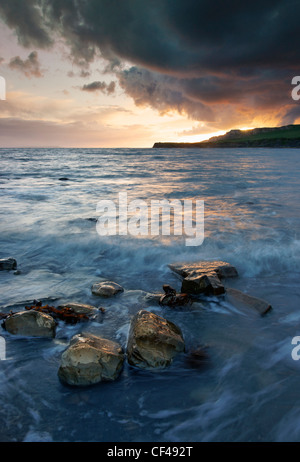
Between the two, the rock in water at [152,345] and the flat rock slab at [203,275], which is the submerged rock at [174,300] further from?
the rock in water at [152,345]

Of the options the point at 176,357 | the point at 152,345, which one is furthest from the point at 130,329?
the point at 176,357

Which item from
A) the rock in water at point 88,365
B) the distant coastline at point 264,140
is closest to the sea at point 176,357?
the rock in water at point 88,365

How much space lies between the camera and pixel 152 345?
8.05ft

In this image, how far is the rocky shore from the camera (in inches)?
87.7

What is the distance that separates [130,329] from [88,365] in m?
0.68

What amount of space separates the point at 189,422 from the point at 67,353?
113 centimetres

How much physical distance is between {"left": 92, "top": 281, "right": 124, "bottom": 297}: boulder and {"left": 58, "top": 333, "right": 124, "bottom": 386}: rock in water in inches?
55.1

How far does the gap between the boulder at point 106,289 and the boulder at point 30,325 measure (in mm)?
949

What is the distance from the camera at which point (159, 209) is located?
31.1 feet

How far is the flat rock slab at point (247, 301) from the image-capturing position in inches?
132

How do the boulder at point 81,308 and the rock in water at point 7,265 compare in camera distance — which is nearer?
the boulder at point 81,308

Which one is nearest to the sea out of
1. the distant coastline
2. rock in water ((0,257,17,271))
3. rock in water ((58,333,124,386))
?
rock in water ((58,333,124,386))

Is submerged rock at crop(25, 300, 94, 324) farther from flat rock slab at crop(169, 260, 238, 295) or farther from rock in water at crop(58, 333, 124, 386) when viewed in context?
flat rock slab at crop(169, 260, 238, 295)

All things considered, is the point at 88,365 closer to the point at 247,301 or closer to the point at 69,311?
the point at 69,311
